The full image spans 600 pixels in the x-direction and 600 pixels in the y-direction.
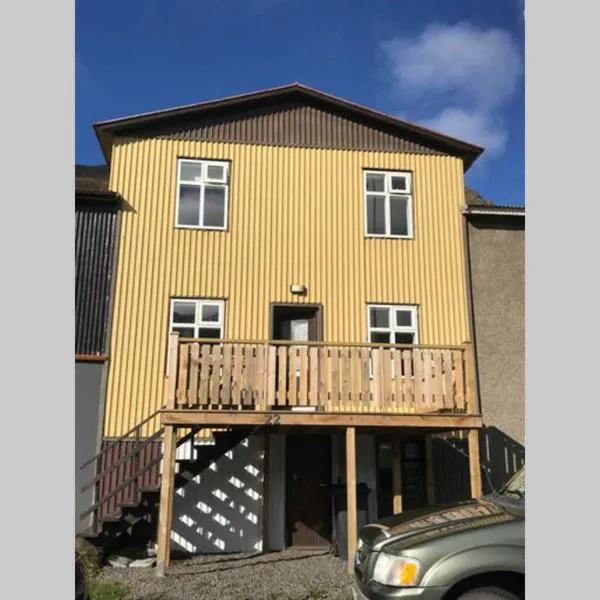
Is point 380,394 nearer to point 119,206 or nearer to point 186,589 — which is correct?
point 186,589

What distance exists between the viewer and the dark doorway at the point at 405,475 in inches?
433

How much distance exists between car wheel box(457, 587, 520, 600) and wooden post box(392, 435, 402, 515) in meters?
6.43

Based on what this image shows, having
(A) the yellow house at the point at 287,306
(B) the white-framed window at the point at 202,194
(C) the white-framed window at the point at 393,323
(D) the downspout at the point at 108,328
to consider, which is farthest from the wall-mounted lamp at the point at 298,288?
(D) the downspout at the point at 108,328

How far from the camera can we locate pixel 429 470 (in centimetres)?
1081

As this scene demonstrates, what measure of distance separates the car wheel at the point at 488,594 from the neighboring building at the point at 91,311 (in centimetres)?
723

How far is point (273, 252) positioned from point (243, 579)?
554 centimetres

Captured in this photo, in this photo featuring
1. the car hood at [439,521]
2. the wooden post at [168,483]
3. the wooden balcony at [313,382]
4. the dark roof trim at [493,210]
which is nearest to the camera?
the car hood at [439,521]

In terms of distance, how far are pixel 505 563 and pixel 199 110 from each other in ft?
32.4

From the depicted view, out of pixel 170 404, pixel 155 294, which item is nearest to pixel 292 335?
pixel 155 294

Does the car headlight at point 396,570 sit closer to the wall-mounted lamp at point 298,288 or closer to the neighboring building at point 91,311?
the neighboring building at point 91,311

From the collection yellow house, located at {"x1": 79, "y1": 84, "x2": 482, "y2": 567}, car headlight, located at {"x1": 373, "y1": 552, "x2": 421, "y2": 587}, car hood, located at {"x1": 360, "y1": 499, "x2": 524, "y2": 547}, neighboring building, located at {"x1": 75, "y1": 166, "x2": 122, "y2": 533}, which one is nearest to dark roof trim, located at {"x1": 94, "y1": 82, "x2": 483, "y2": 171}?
yellow house, located at {"x1": 79, "y1": 84, "x2": 482, "y2": 567}


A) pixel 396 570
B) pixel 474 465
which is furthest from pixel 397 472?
pixel 396 570

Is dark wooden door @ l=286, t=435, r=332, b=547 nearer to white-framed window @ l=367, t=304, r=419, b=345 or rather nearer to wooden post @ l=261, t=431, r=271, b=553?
wooden post @ l=261, t=431, r=271, b=553

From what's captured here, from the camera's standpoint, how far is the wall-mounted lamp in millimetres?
11141
